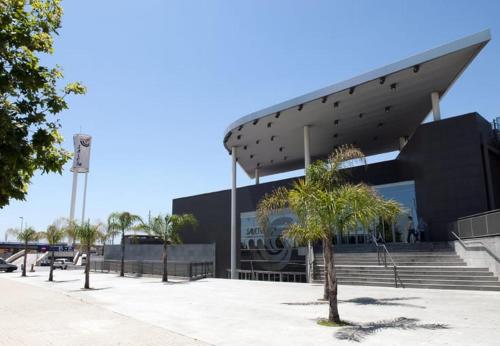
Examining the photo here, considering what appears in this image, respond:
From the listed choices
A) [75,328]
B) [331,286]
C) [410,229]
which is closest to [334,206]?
[331,286]

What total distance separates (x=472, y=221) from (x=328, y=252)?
1080cm

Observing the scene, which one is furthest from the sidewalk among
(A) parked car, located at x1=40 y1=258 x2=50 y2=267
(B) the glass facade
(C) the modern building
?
(A) parked car, located at x1=40 y1=258 x2=50 y2=267

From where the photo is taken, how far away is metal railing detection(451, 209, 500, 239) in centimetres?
1565

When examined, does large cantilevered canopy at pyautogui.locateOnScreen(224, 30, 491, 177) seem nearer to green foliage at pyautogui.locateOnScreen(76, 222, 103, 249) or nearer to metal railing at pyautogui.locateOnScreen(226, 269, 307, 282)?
metal railing at pyautogui.locateOnScreen(226, 269, 307, 282)

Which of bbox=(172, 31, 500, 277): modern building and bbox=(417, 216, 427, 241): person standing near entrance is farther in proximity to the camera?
bbox=(417, 216, 427, 241): person standing near entrance

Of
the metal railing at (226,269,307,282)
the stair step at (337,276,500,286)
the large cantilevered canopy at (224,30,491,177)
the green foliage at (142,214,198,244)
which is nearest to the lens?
the stair step at (337,276,500,286)

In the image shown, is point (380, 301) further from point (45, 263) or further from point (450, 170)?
point (45, 263)

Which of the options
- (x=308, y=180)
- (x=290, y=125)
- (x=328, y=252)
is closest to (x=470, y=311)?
(x=328, y=252)

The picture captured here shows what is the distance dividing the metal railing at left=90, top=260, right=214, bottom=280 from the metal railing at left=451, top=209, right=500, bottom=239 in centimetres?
1642

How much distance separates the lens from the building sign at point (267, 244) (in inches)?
1249

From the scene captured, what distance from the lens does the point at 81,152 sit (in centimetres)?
8781

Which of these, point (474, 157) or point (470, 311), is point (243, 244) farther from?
point (470, 311)

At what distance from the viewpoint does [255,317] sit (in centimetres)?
1075

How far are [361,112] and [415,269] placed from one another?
40.2 ft
